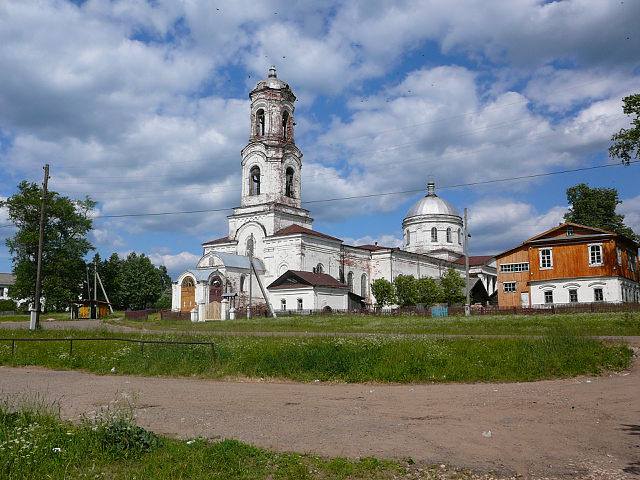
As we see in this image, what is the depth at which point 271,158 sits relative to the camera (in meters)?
59.4

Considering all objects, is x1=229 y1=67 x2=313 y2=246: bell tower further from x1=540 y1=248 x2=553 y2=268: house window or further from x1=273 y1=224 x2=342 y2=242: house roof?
x1=540 y1=248 x2=553 y2=268: house window

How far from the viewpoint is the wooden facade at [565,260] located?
42625 mm

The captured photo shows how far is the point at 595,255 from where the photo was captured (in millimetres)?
42938

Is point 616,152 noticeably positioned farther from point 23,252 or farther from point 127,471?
point 23,252

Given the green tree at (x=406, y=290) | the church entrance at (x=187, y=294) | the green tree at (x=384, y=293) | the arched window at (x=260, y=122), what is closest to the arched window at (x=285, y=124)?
the arched window at (x=260, y=122)

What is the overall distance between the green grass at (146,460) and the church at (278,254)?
38.0m

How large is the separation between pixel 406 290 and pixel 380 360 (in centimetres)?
4228

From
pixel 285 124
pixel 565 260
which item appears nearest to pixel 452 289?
pixel 565 260

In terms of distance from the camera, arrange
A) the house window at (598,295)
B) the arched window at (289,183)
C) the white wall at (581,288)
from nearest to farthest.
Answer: the white wall at (581,288) < the house window at (598,295) < the arched window at (289,183)

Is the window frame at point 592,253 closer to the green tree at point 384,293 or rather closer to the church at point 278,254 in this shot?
the green tree at point 384,293

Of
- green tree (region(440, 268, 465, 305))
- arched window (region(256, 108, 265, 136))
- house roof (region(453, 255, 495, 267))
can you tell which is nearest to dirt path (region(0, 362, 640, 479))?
green tree (region(440, 268, 465, 305))

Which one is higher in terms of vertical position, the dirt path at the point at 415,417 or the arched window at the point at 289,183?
the arched window at the point at 289,183

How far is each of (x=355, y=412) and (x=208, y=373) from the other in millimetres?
6148

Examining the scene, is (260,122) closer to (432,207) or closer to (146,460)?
(432,207)
